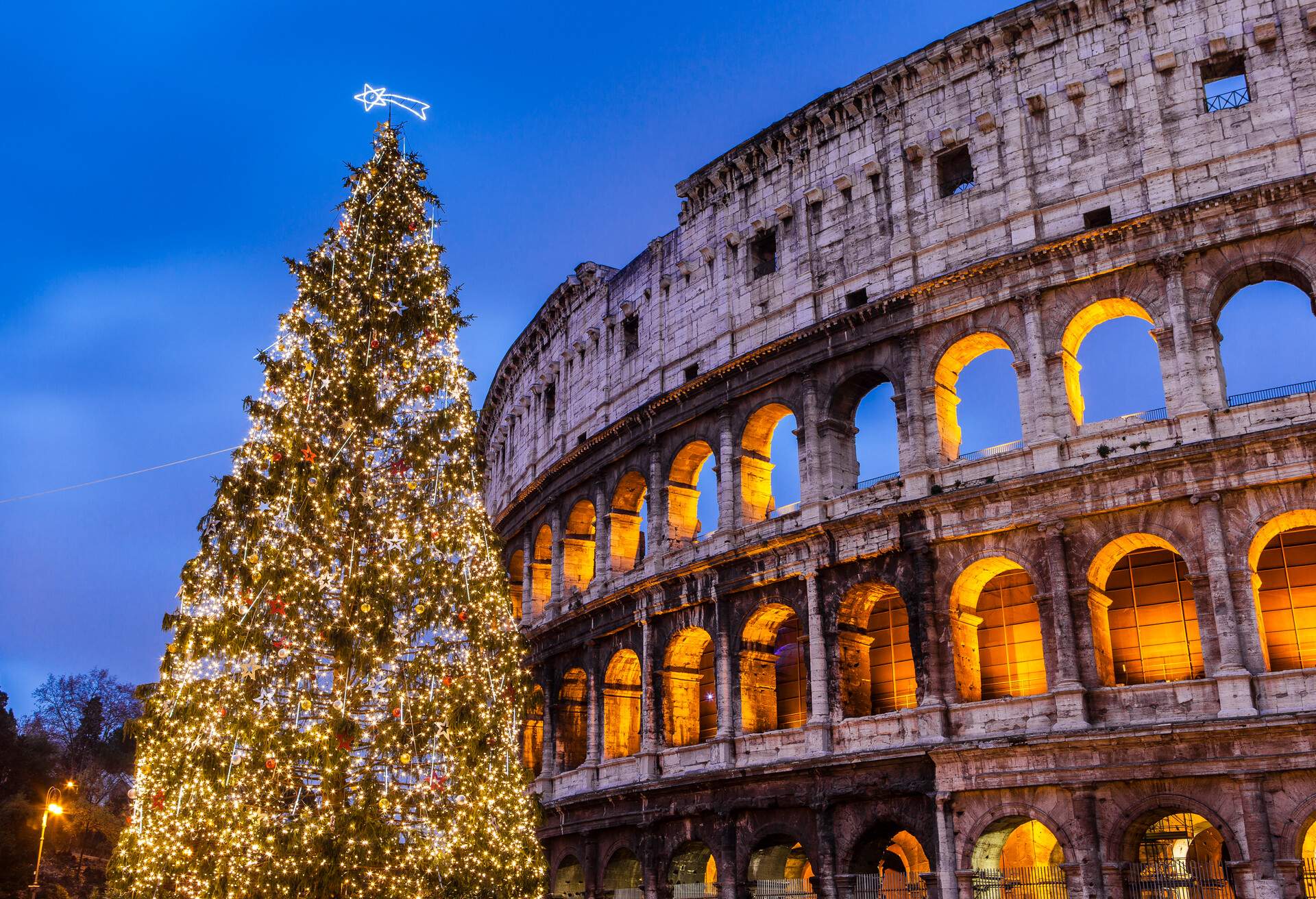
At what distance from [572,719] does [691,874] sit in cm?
559

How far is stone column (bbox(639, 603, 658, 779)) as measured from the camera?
2198 centimetres

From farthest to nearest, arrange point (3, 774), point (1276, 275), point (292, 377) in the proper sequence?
point (3, 774) < point (1276, 275) < point (292, 377)

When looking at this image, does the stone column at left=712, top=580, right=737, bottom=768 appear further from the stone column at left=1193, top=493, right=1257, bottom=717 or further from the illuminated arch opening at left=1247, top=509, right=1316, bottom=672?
the illuminated arch opening at left=1247, top=509, right=1316, bottom=672

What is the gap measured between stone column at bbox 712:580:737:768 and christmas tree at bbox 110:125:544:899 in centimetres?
598

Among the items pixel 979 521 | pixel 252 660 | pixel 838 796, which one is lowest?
pixel 838 796

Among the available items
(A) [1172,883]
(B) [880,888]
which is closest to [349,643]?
(B) [880,888]

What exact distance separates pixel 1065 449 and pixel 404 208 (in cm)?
1050

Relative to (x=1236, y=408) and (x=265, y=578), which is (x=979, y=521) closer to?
(x=1236, y=408)

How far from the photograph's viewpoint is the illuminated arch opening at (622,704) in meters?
24.1

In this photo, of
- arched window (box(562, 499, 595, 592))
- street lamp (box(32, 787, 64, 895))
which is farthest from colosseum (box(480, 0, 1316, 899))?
street lamp (box(32, 787, 64, 895))

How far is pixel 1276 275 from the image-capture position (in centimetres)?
1694

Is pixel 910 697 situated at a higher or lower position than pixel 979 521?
lower

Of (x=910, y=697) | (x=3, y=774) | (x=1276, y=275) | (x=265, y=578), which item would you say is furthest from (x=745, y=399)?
(x=3, y=774)

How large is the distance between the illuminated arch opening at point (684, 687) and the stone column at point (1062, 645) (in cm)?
708
